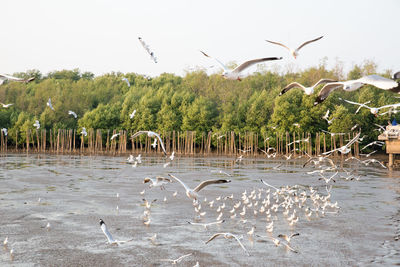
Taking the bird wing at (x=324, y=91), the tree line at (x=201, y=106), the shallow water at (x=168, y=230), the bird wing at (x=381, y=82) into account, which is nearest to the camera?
the bird wing at (x=381, y=82)

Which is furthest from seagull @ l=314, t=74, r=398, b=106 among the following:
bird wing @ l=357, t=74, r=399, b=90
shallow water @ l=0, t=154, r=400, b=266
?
shallow water @ l=0, t=154, r=400, b=266

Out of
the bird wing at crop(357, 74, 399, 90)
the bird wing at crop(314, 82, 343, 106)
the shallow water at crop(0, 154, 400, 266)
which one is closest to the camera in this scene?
the bird wing at crop(357, 74, 399, 90)

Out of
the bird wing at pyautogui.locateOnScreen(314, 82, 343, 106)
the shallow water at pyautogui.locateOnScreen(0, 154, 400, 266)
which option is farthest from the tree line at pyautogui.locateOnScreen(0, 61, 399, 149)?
the bird wing at pyautogui.locateOnScreen(314, 82, 343, 106)

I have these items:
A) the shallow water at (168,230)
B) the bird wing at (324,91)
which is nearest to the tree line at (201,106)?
the shallow water at (168,230)

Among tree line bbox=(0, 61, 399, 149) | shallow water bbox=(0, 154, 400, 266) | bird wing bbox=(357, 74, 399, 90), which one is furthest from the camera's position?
tree line bbox=(0, 61, 399, 149)

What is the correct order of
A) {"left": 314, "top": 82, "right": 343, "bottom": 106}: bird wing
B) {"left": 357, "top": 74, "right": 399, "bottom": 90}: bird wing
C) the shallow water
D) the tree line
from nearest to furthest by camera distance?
{"left": 357, "top": 74, "right": 399, "bottom": 90}: bird wing
{"left": 314, "top": 82, "right": 343, "bottom": 106}: bird wing
the shallow water
the tree line

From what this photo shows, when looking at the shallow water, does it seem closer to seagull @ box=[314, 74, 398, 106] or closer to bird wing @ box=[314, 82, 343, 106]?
bird wing @ box=[314, 82, 343, 106]

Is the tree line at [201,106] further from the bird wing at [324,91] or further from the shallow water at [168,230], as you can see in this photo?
the bird wing at [324,91]

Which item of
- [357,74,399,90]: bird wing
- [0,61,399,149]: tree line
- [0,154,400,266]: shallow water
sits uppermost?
[0,61,399,149]: tree line

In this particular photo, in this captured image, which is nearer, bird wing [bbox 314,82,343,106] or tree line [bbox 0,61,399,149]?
bird wing [bbox 314,82,343,106]

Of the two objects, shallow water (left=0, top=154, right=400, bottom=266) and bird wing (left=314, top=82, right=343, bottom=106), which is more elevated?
bird wing (left=314, top=82, right=343, bottom=106)

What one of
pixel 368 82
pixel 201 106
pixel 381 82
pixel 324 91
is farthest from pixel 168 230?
pixel 201 106

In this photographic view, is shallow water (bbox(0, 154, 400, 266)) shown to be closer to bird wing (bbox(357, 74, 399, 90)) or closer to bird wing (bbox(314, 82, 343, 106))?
bird wing (bbox(314, 82, 343, 106))

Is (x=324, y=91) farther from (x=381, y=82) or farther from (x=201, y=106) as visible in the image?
(x=201, y=106)
